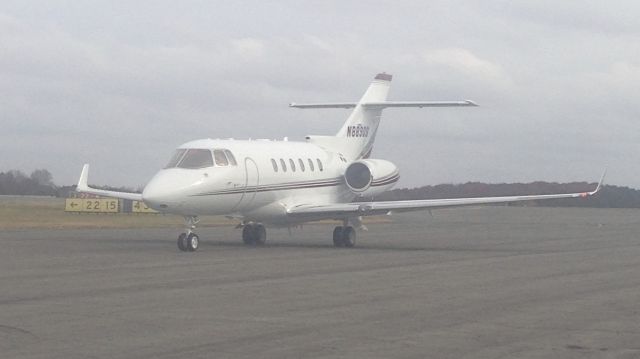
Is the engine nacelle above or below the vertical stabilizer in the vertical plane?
below

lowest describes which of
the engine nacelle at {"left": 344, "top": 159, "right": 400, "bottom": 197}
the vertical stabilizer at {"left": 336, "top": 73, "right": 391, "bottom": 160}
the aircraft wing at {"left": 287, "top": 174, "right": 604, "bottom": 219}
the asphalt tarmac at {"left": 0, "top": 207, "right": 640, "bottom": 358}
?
the asphalt tarmac at {"left": 0, "top": 207, "right": 640, "bottom": 358}

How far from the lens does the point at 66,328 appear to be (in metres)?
12.2

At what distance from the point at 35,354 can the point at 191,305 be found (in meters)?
4.35

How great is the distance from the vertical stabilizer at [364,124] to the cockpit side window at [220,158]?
700cm

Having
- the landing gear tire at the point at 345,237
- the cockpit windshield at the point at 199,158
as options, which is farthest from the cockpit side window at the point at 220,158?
the landing gear tire at the point at 345,237

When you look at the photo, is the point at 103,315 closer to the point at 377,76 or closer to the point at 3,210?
the point at 377,76

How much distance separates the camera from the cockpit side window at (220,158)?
2789 centimetres

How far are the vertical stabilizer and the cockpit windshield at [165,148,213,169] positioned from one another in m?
7.46

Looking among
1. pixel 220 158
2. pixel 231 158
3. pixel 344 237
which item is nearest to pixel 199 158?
pixel 220 158

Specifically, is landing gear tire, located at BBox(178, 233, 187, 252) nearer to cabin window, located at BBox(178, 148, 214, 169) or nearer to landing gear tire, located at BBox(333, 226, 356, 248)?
cabin window, located at BBox(178, 148, 214, 169)

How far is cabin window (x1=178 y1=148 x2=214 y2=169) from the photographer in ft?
89.9

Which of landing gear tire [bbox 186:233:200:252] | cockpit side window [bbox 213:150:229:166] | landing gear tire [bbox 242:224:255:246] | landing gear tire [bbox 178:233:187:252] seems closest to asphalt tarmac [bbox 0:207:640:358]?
landing gear tire [bbox 178:233:187:252]

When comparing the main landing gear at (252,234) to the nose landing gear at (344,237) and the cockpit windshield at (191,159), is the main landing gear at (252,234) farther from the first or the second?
the cockpit windshield at (191,159)

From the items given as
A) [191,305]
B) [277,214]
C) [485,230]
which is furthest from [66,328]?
[485,230]
